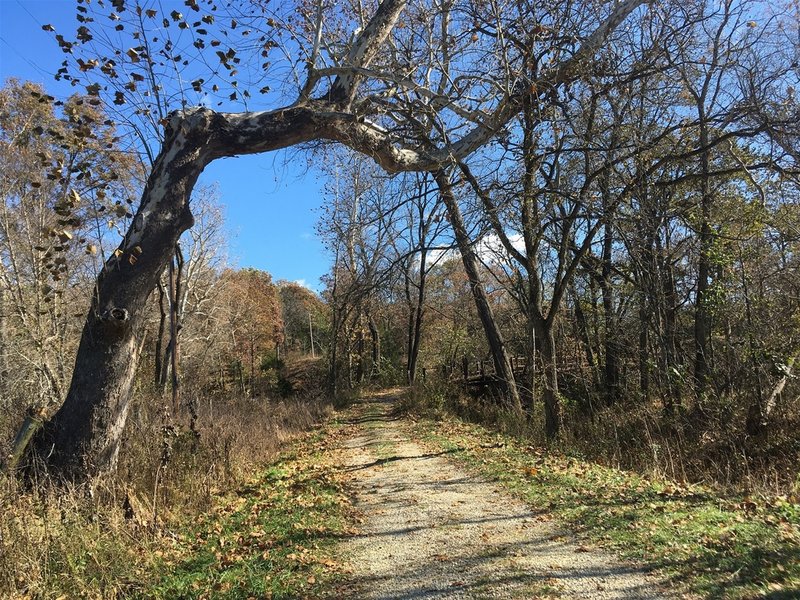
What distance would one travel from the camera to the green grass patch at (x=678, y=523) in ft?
11.9

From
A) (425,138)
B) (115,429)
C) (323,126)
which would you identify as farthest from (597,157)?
(115,429)

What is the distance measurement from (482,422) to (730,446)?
20.6 ft

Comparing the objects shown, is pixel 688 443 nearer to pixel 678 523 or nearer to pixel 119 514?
pixel 678 523

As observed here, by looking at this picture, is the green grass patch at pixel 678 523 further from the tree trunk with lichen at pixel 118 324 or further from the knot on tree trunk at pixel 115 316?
the knot on tree trunk at pixel 115 316

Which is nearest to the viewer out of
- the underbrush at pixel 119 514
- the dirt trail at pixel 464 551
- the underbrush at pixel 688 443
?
the dirt trail at pixel 464 551

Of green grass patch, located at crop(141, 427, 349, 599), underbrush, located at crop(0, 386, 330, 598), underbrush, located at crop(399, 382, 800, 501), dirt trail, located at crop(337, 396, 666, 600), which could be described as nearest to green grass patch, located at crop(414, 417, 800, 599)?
dirt trail, located at crop(337, 396, 666, 600)

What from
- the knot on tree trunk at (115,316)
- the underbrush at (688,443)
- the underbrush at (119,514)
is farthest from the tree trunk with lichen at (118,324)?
the underbrush at (688,443)

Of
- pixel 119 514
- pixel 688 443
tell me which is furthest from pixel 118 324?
pixel 688 443

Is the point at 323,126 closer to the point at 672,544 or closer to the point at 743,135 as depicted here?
the point at 672,544

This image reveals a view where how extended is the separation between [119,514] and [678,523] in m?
5.35

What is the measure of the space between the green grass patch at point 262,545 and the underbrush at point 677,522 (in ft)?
7.91

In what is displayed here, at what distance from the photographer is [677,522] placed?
4.80 m

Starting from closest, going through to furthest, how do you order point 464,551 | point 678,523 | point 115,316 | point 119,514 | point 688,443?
1. point 464,551
2. point 678,523
3. point 119,514
4. point 115,316
5. point 688,443

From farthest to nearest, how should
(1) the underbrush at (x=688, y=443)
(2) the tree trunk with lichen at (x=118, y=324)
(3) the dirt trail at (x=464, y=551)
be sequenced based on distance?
(1) the underbrush at (x=688, y=443)
(2) the tree trunk with lichen at (x=118, y=324)
(3) the dirt trail at (x=464, y=551)
